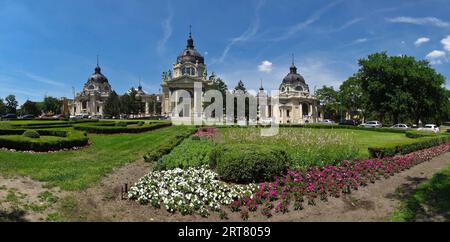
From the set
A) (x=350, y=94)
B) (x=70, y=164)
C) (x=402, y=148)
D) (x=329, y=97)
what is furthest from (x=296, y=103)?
(x=70, y=164)

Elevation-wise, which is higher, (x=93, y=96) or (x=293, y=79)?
(x=293, y=79)

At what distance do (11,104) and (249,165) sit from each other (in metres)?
114

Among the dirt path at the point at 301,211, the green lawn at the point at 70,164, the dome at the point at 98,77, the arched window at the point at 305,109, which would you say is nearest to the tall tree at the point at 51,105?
the dome at the point at 98,77

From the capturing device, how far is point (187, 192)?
9391 mm

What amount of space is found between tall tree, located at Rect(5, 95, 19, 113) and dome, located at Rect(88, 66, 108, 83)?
27.7 metres

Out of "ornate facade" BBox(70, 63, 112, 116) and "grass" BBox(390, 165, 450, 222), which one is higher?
"ornate facade" BBox(70, 63, 112, 116)

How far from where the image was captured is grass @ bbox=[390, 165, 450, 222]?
780cm

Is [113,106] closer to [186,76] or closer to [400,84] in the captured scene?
[186,76]

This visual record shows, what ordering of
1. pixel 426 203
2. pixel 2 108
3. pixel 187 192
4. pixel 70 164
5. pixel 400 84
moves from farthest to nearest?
pixel 2 108 < pixel 400 84 < pixel 70 164 < pixel 187 192 < pixel 426 203

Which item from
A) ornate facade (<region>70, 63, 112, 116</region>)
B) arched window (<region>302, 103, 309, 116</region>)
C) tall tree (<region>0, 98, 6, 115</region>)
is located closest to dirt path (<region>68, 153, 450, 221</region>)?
arched window (<region>302, 103, 309, 116</region>)

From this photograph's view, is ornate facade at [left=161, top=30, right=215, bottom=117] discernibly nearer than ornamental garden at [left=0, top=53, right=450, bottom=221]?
No

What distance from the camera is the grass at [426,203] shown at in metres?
7.80

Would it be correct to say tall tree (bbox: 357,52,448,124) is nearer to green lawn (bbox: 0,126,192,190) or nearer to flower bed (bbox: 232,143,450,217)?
flower bed (bbox: 232,143,450,217)
